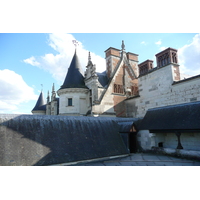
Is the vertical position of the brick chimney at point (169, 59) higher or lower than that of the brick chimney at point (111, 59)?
lower

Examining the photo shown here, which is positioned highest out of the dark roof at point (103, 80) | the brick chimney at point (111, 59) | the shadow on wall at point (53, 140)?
the brick chimney at point (111, 59)

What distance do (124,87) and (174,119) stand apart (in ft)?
35.3

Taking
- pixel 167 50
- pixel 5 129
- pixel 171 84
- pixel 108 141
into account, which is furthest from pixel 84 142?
pixel 167 50

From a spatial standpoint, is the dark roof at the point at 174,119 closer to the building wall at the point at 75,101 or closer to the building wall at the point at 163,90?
the building wall at the point at 163,90

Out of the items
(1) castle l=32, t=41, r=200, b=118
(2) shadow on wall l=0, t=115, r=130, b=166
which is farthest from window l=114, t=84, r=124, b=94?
(2) shadow on wall l=0, t=115, r=130, b=166

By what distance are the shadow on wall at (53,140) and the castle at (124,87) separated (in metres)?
6.12

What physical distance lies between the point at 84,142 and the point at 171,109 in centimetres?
579

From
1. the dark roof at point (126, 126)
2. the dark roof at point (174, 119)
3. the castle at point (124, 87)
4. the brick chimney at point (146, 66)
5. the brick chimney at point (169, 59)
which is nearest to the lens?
the dark roof at point (174, 119)

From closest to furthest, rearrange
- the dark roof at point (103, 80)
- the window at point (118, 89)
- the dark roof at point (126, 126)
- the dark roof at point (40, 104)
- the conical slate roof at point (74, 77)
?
the dark roof at point (126, 126), the dark roof at point (103, 80), the window at point (118, 89), the conical slate roof at point (74, 77), the dark roof at point (40, 104)

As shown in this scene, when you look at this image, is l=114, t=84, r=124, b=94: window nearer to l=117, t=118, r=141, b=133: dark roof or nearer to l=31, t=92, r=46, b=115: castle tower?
l=117, t=118, r=141, b=133: dark roof

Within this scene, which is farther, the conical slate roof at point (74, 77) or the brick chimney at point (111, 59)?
the brick chimney at point (111, 59)

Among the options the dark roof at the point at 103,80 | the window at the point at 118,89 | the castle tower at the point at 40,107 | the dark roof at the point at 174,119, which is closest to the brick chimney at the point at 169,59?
the dark roof at the point at 174,119

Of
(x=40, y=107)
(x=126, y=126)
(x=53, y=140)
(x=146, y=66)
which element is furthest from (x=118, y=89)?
(x=40, y=107)

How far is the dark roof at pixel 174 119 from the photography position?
815 centimetres
